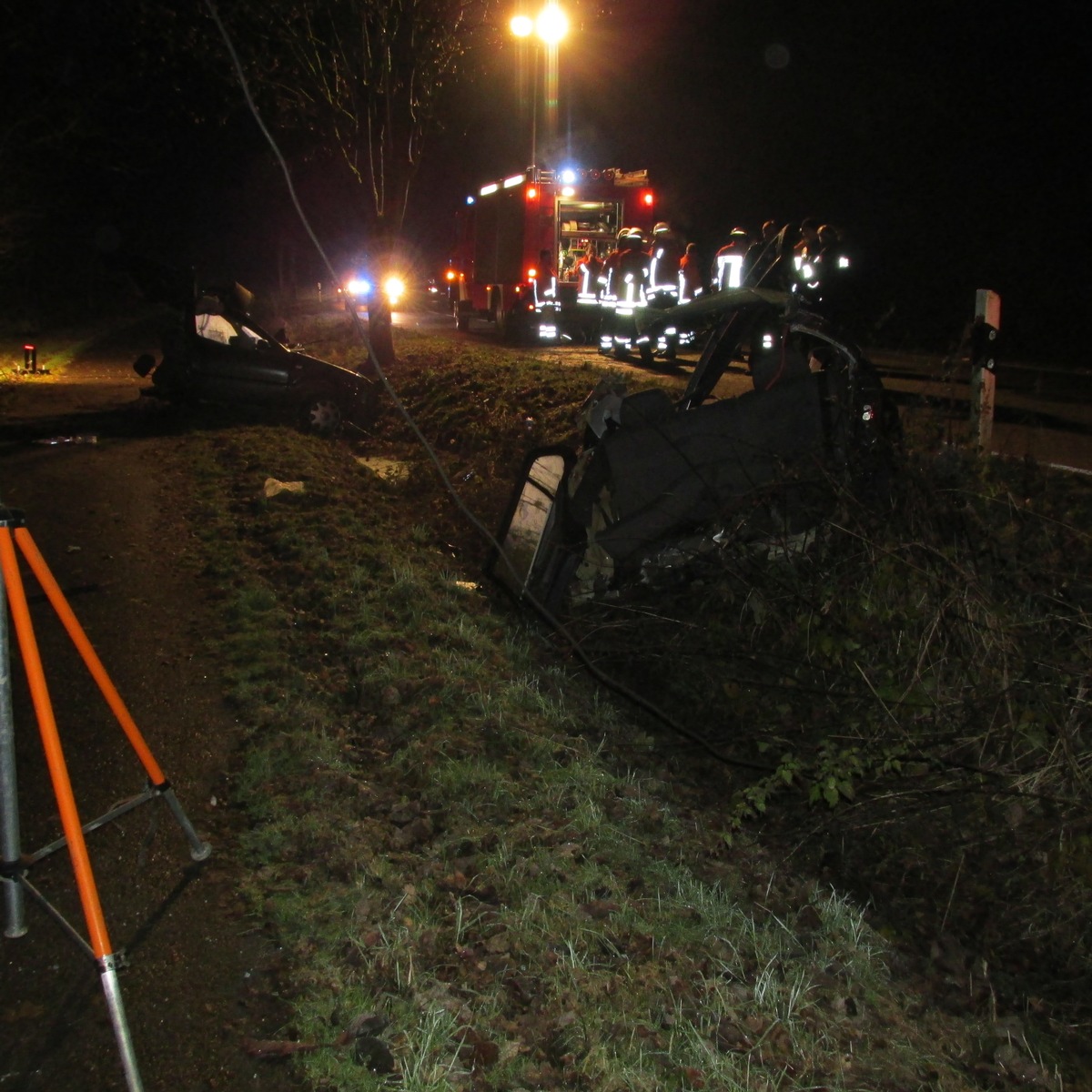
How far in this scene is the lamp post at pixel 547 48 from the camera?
1691 cm

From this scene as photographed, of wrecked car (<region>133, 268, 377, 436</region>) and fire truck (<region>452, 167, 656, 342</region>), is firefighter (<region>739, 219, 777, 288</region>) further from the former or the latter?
fire truck (<region>452, 167, 656, 342</region>)

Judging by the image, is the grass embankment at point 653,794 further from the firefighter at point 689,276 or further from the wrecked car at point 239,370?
the firefighter at point 689,276

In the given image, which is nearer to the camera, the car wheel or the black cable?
the black cable

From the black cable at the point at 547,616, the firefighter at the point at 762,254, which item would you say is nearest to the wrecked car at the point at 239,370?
the firefighter at the point at 762,254

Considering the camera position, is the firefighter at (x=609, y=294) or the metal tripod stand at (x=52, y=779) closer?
the metal tripod stand at (x=52, y=779)

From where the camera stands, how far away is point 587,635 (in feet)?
19.9

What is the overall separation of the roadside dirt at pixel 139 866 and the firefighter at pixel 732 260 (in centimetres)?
1041

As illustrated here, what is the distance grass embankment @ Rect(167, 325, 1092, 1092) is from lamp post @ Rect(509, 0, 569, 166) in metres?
12.3

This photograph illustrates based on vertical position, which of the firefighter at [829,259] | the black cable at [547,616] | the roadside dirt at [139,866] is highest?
the firefighter at [829,259]

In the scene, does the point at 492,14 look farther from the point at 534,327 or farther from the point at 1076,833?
the point at 1076,833

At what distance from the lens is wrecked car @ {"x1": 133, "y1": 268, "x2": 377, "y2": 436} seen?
13.5 m

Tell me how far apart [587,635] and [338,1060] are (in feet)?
10.3

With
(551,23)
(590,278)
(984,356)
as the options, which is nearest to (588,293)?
(590,278)

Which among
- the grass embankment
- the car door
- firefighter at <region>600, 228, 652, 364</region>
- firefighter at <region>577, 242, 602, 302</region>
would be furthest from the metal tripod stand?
firefighter at <region>577, 242, 602, 302</region>
